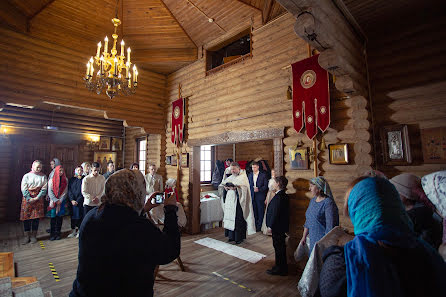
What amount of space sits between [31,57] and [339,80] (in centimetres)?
700

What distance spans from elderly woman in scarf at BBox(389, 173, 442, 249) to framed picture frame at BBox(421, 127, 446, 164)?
1663 mm

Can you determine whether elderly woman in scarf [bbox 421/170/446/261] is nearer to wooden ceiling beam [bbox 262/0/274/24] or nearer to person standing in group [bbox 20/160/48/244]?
wooden ceiling beam [bbox 262/0/274/24]

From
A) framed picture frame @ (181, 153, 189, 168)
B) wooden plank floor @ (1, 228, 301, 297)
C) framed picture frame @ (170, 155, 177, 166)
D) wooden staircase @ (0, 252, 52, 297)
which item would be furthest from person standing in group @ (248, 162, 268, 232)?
wooden staircase @ (0, 252, 52, 297)

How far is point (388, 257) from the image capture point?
1.00 m

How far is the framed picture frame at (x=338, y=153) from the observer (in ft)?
12.6

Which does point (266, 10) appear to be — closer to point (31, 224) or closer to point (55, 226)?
point (55, 226)

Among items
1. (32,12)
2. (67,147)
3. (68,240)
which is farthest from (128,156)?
(32,12)

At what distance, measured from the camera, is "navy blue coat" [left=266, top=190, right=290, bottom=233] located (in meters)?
4.00

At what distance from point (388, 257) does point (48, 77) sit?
7523 millimetres

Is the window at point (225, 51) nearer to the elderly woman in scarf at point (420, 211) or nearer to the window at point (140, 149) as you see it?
the window at point (140, 149)

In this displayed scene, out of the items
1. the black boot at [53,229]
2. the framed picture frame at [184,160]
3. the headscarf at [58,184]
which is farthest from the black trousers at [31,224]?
the framed picture frame at [184,160]

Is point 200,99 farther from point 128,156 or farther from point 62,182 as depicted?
point 128,156

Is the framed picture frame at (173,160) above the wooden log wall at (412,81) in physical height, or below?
below

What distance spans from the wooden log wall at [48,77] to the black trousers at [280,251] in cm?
568
